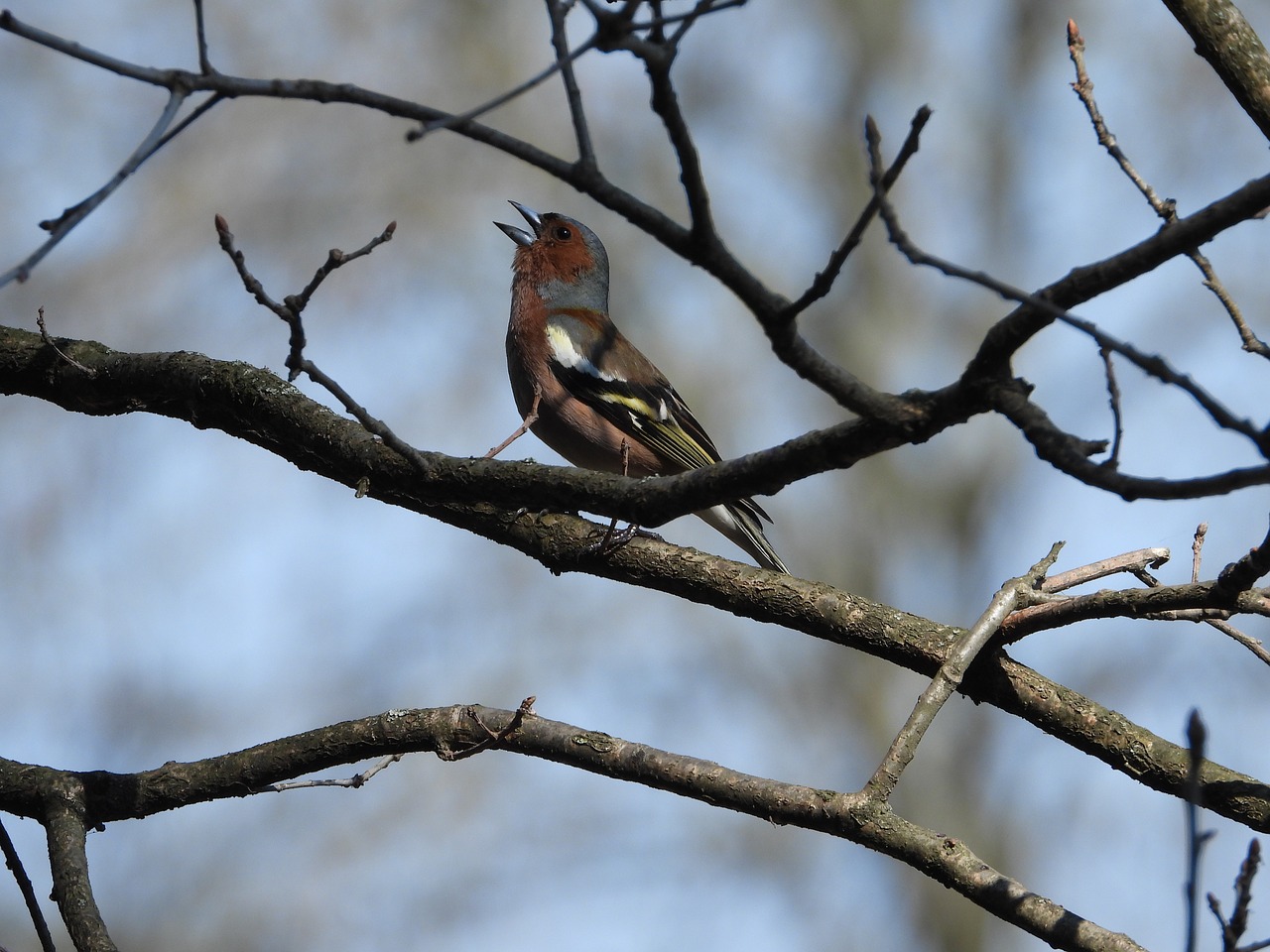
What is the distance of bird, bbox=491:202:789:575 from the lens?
7473 mm

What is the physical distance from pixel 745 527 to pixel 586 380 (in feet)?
4.51

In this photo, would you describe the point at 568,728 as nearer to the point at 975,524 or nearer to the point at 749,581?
the point at 749,581

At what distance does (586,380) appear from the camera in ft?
25.5

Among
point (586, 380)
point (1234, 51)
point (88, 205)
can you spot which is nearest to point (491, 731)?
point (88, 205)

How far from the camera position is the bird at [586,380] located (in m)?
7.47

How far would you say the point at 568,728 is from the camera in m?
3.65

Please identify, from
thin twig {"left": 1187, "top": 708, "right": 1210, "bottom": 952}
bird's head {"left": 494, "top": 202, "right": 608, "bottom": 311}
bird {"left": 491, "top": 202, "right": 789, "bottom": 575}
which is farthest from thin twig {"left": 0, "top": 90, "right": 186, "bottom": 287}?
bird's head {"left": 494, "top": 202, "right": 608, "bottom": 311}

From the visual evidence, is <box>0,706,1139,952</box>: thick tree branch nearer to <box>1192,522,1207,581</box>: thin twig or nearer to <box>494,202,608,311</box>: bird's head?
<box>1192,522,1207,581</box>: thin twig

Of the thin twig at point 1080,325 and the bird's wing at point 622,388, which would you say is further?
the bird's wing at point 622,388

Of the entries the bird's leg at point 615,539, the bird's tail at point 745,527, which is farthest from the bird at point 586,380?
the bird's leg at point 615,539

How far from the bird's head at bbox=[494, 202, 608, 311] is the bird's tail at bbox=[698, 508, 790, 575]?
210 cm

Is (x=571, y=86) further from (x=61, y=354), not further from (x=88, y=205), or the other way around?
(x=61, y=354)

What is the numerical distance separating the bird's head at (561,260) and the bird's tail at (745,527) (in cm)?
210

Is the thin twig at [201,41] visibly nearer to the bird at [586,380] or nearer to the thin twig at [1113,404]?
the thin twig at [1113,404]
